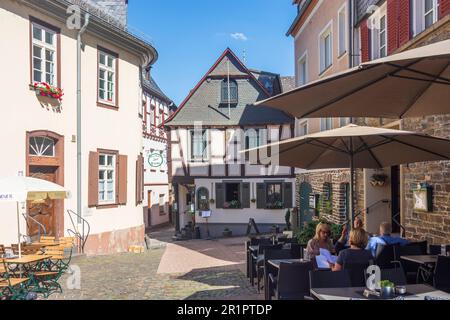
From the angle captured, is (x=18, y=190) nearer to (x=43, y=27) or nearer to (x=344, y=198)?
(x=43, y=27)

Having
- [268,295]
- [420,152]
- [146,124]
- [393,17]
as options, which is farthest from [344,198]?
[146,124]

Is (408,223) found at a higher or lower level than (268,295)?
higher

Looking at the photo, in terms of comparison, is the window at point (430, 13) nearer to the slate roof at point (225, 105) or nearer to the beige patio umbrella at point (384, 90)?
the beige patio umbrella at point (384, 90)

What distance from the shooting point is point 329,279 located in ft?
14.2

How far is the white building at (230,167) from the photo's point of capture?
21.0 m

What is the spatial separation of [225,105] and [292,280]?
56.3ft

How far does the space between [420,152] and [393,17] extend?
3.75 meters

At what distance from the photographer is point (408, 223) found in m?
8.21

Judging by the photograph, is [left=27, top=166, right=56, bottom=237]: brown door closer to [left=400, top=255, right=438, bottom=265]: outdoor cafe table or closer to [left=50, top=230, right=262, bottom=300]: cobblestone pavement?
[left=50, top=230, right=262, bottom=300]: cobblestone pavement

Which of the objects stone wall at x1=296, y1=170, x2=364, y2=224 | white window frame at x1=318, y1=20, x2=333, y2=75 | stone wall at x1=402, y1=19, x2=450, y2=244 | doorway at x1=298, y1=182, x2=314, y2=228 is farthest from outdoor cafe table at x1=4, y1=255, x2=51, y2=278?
doorway at x1=298, y1=182, x2=314, y2=228

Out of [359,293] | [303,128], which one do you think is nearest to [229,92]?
[303,128]

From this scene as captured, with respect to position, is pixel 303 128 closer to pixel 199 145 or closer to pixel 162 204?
pixel 199 145

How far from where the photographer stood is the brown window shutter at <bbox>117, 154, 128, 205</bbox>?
13.5 m
